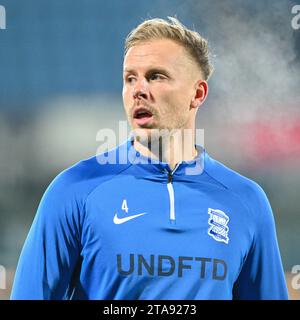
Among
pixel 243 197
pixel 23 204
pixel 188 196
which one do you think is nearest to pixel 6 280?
pixel 23 204

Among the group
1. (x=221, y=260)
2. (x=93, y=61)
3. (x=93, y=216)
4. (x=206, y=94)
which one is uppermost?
(x=93, y=61)

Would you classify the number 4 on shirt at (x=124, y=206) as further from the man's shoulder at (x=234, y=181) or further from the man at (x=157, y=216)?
the man's shoulder at (x=234, y=181)

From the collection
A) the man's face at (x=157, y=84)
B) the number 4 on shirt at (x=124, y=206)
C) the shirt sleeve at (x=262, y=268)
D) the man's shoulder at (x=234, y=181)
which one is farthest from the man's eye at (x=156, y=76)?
the shirt sleeve at (x=262, y=268)

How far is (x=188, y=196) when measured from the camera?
2.33 meters

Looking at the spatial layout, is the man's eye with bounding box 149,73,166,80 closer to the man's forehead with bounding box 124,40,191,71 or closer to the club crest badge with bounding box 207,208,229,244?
the man's forehead with bounding box 124,40,191,71

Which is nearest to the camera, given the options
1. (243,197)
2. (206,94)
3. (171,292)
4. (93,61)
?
(171,292)

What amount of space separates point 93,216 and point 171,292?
422 millimetres

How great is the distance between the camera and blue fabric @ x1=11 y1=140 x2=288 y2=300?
2207mm

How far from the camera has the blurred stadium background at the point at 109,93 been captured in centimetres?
265

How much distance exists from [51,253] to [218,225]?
674 millimetres

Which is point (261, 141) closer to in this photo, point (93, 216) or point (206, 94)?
point (206, 94)

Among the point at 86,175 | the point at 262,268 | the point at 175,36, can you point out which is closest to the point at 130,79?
A: the point at 175,36

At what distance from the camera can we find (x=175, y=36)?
2389mm
